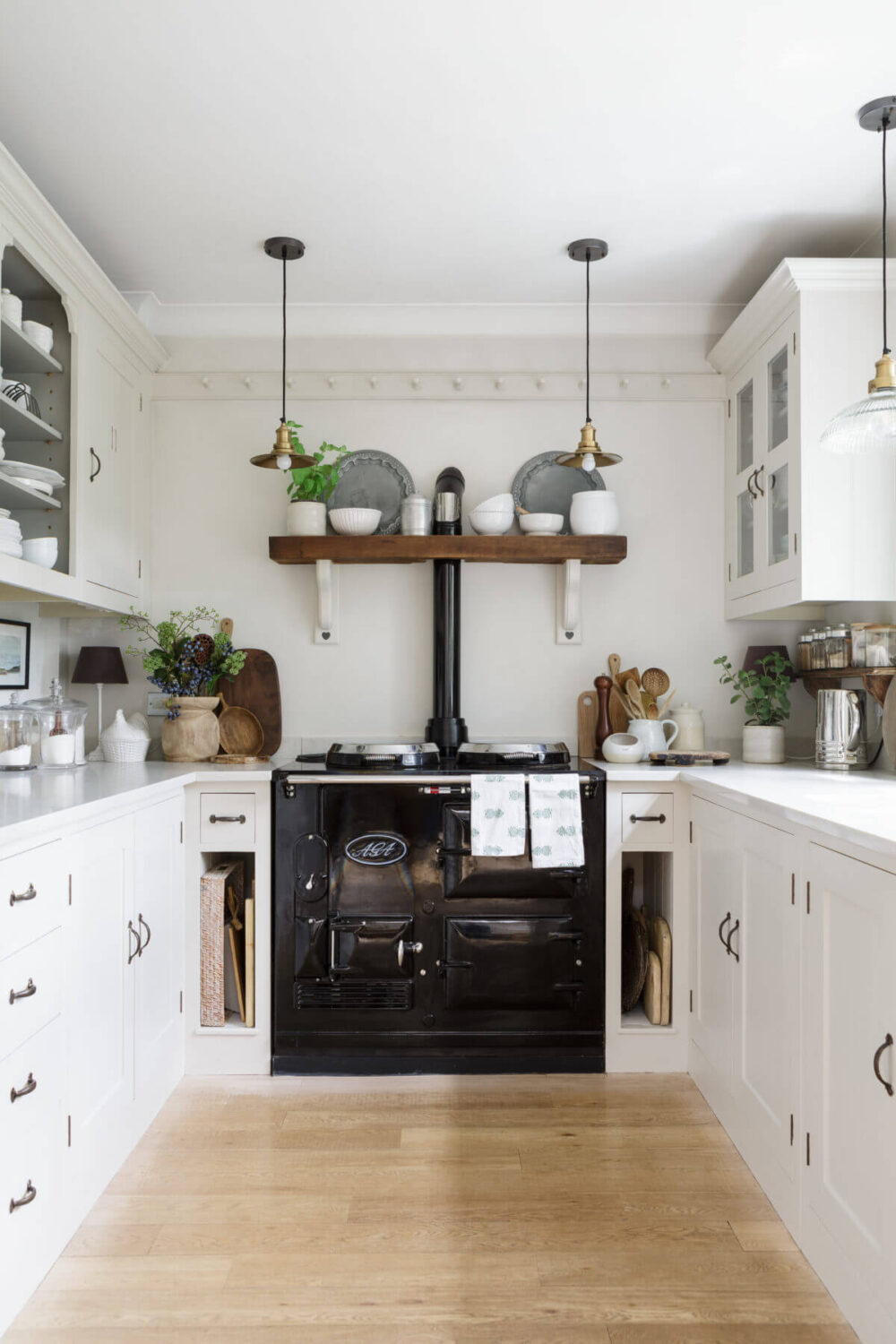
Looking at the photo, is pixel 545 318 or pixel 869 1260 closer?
pixel 869 1260

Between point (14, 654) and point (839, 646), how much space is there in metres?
2.59

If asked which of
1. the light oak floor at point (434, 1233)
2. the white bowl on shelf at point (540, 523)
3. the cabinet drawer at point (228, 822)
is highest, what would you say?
the white bowl on shelf at point (540, 523)

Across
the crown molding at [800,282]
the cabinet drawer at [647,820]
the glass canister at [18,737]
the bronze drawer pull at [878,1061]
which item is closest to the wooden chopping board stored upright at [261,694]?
the glass canister at [18,737]

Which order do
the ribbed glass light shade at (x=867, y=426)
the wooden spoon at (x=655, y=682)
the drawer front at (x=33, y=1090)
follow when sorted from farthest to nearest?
the wooden spoon at (x=655, y=682) < the ribbed glass light shade at (x=867, y=426) < the drawer front at (x=33, y=1090)

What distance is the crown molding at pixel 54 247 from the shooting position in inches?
84.0

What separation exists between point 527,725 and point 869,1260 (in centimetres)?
205

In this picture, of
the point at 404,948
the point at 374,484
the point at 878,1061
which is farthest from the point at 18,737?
the point at 878,1061

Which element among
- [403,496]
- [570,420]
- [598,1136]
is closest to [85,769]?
[403,496]

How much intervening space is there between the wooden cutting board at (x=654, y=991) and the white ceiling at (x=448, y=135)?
2.21 metres

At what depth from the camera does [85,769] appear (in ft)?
9.07

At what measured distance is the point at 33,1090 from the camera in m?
1.65

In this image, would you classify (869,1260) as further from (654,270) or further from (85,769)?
(654,270)

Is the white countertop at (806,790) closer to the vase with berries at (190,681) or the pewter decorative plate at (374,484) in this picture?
the pewter decorative plate at (374,484)

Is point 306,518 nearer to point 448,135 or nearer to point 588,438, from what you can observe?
point 588,438
